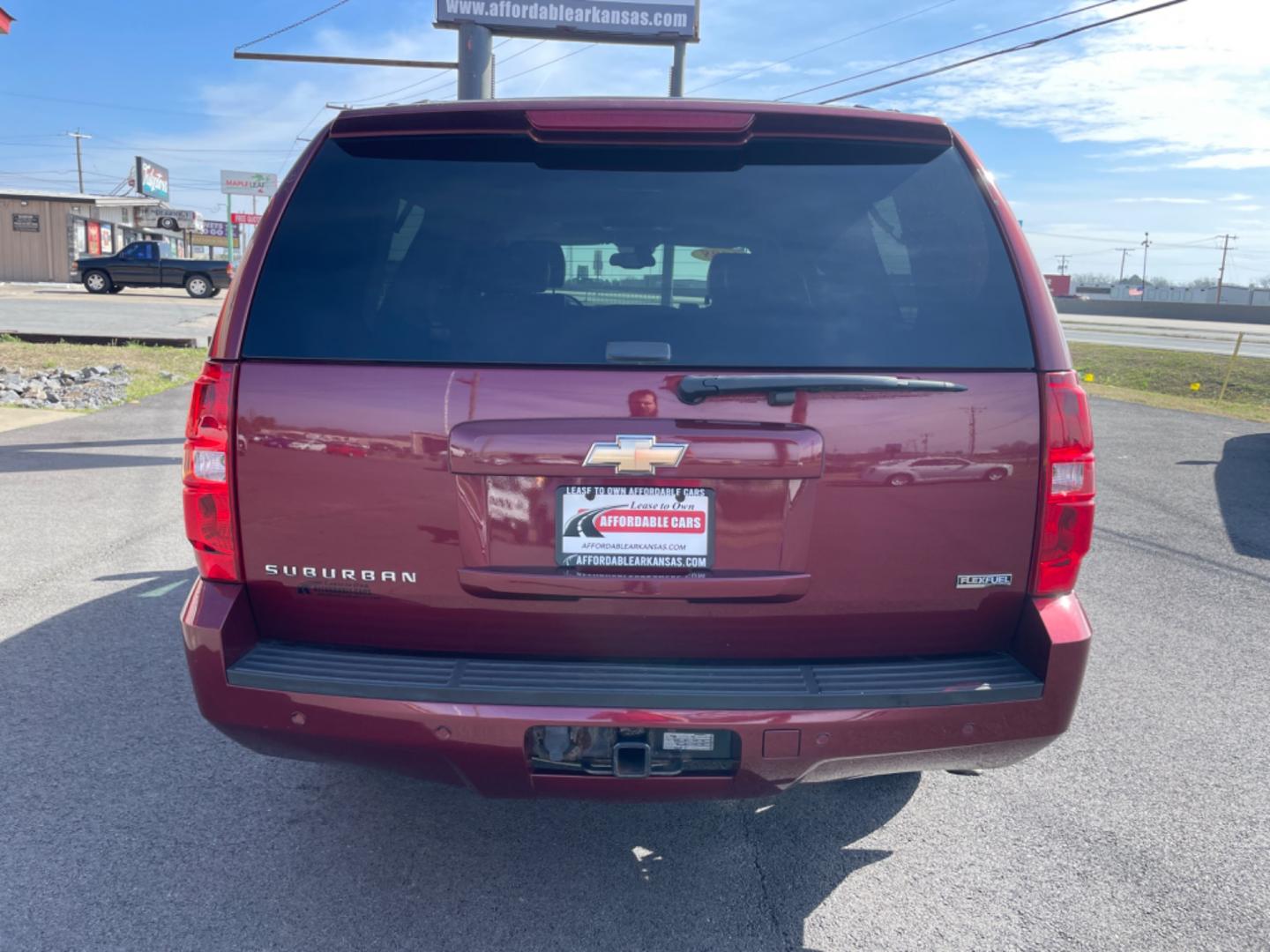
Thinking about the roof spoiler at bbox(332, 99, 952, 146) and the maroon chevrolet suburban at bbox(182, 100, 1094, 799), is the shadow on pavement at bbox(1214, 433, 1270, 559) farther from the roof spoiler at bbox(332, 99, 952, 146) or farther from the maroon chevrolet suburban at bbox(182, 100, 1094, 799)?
the roof spoiler at bbox(332, 99, 952, 146)

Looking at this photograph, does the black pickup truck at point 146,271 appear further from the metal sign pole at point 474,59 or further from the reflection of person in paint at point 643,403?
the reflection of person in paint at point 643,403

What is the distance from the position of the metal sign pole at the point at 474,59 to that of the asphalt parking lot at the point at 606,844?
43.0 feet

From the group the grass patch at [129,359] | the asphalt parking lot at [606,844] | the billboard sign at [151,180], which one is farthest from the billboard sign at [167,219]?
the asphalt parking lot at [606,844]

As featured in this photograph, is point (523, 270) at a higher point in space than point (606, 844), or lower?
higher

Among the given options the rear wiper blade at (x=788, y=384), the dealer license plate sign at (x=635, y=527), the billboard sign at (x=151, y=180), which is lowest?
the dealer license plate sign at (x=635, y=527)

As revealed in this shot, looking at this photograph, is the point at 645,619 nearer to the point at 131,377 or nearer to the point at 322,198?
the point at 322,198

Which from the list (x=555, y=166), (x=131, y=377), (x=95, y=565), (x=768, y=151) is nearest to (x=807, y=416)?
(x=768, y=151)

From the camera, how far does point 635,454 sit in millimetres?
2297

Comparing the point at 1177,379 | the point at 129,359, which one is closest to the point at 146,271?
the point at 129,359

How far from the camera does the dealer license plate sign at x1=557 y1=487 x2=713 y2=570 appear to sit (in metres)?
2.33

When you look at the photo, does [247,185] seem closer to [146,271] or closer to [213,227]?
[146,271]

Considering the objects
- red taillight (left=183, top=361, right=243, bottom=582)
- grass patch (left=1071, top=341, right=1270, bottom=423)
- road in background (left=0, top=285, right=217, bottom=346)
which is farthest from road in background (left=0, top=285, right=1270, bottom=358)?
red taillight (left=183, top=361, right=243, bottom=582)

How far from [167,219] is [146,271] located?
35.4 meters

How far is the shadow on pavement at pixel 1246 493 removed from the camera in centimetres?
735
